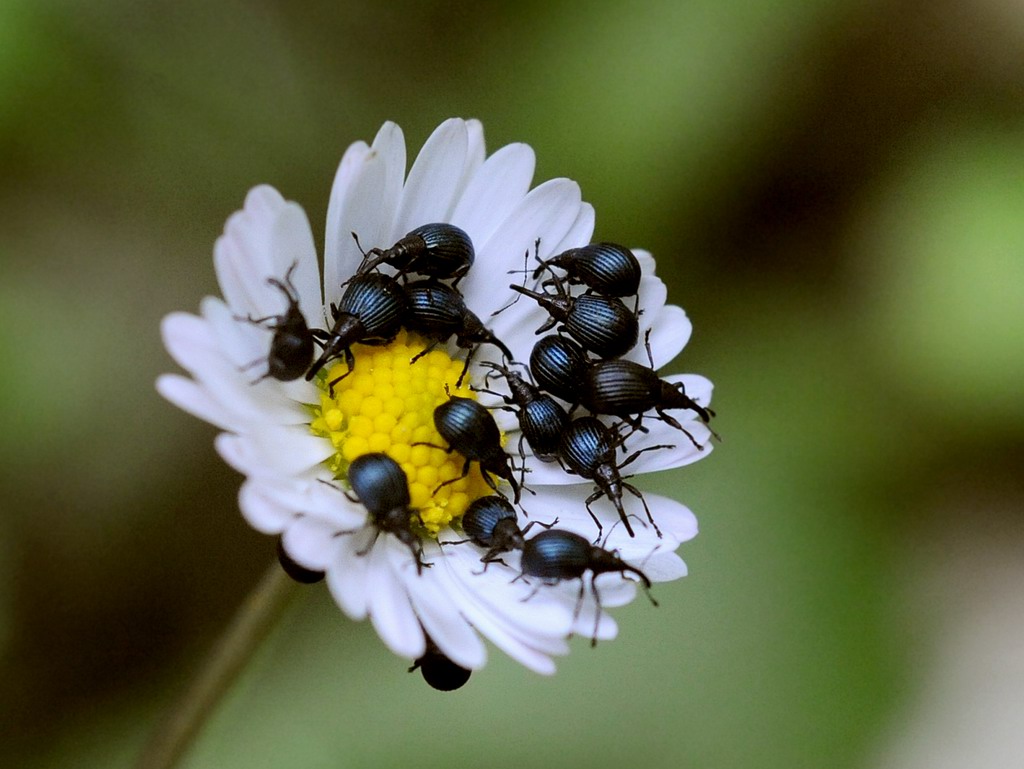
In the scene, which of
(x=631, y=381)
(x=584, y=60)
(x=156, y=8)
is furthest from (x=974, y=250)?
(x=156, y=8)

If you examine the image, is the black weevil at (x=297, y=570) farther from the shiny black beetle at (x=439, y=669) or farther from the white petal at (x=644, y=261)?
the white petal at (x=644, y=261)

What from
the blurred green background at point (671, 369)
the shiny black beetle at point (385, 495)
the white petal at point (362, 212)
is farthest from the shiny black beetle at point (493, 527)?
the blurred green background at point (671, 369)

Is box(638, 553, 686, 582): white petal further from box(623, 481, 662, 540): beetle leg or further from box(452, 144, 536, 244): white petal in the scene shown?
box(452, 144, 536, 244): white petal

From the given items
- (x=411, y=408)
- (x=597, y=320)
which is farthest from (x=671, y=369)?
(x=411, y=408)

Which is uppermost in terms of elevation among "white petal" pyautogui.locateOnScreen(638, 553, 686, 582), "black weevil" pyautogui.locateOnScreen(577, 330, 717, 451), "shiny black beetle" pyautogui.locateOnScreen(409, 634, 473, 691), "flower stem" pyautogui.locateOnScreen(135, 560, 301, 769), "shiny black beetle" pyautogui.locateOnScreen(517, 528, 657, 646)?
"black weevil" pyautogui.locateOnScreen(577, 330, 717, 451)

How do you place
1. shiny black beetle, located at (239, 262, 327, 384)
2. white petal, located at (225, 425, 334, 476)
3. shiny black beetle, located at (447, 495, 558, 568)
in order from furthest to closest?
shiny black beetle, located at (447, 495, 558, 568)
shiny black beetle, located at (239, 262, 327, 384)
white petal, located at (225, 425, 334, 476)

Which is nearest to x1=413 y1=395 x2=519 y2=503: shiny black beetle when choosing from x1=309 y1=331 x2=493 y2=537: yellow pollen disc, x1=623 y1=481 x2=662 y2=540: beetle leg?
x1=309 y1=331 x2=493 y2=537: yellow pollen disc

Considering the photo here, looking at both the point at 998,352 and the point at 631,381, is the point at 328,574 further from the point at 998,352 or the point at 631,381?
the point at 998,352
